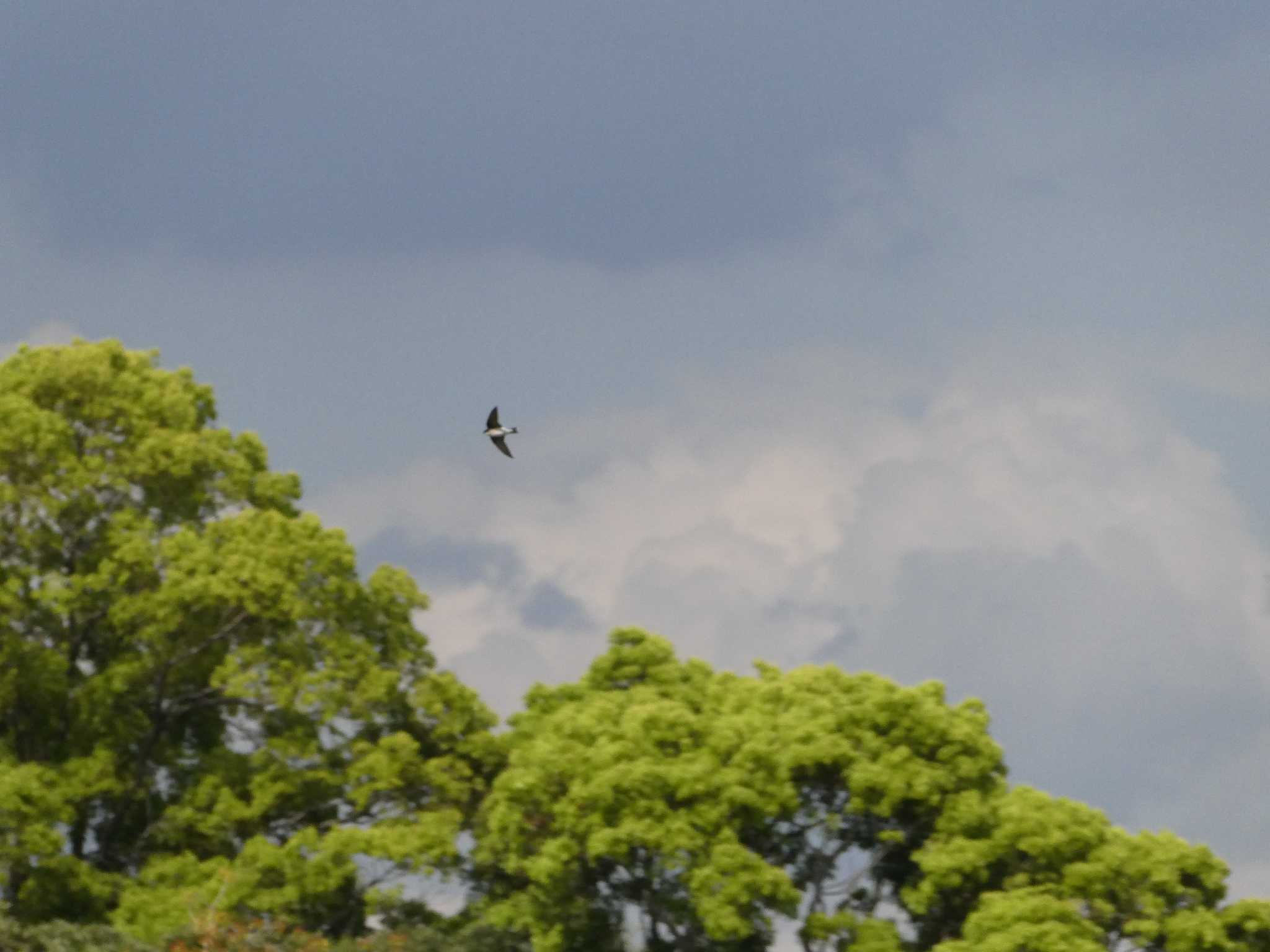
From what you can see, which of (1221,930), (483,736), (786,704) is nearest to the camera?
(1221,930)

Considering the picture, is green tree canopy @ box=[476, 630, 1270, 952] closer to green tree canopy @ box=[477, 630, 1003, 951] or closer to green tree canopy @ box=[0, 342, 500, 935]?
green tree canopy @ box=[477, 630, 1003, 951]

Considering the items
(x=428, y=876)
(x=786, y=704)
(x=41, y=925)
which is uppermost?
(x=786, y=704)

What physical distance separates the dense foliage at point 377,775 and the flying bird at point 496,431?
5658 mm

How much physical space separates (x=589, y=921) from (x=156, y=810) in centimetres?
740

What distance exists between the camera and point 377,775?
31234mm

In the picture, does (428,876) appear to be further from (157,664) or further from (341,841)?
(157,664)

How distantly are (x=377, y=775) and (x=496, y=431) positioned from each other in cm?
916

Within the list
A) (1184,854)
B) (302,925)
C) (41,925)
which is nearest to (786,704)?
(1184,854)

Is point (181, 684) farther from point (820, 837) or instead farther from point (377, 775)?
point (820, 837)

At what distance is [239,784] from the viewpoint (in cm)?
3231

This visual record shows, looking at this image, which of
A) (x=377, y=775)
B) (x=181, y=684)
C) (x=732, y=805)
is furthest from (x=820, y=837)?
(x=181, y=684)

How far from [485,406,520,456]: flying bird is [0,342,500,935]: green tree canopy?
8295 mm

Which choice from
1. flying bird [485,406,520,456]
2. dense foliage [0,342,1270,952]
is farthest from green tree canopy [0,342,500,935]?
flying bird [485,406,520,456]

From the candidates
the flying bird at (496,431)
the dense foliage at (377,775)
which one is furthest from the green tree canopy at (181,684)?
the flying bird at (496,431)
